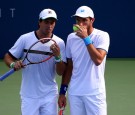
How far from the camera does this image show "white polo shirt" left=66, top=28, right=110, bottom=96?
3.61 m

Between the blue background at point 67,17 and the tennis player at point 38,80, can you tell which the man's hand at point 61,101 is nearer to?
the tennis player at point 38,80

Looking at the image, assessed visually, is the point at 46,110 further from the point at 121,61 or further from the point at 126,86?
the point at 121,61

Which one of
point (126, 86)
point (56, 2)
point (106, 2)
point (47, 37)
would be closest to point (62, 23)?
point (56, 2)

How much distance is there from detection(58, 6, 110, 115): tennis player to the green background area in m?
2.08

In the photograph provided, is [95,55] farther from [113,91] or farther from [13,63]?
[113,91]

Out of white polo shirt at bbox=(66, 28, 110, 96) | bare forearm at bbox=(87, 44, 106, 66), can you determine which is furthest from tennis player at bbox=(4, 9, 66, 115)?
bare forearm at bbox=(87, 44, 106, 66)

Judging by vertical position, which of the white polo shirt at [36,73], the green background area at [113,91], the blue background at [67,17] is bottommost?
the green background area at [113,91]

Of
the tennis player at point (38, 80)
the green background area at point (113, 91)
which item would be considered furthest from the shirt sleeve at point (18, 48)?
the green background area at point (113, 91)

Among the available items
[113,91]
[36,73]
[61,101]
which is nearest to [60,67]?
[36,73]

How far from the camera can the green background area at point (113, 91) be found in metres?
5.92

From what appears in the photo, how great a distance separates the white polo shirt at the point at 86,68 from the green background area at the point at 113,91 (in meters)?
2.15

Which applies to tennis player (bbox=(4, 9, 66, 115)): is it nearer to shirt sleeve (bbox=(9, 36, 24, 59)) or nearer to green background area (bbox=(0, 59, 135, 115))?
shirt sleeve (bbox=(9, 36, 24, 59))

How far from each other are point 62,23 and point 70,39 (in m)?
7.63

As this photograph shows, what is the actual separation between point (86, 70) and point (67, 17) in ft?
25.3
